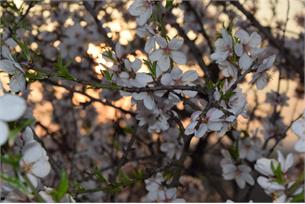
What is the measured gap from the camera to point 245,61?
156 centimetres

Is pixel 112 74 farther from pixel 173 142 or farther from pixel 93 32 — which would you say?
pixel 93 32

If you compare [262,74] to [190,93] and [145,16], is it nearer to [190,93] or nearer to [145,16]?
[190,93]

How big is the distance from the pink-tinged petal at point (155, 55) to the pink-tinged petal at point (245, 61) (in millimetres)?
220

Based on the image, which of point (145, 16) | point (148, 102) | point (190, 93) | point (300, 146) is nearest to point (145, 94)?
point (148, 102)

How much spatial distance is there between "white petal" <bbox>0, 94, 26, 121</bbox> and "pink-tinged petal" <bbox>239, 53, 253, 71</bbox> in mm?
787

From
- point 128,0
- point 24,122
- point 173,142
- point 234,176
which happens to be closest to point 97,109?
point 128,0

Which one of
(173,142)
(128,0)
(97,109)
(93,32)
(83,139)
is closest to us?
(173,142)

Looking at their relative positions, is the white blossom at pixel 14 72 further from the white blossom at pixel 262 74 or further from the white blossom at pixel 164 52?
the white blossom at pixel 262 74

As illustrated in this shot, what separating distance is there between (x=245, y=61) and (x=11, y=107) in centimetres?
80

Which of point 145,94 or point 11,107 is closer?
point 11,107

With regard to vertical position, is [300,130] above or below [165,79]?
below

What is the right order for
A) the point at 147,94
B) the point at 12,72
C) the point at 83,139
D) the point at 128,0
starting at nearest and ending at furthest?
1. the point at 12,72
2. the point at 147,94
3. the point at 128,0
4. the point at 83,139

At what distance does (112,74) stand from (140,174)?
294 mm

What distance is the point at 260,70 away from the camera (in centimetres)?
158
